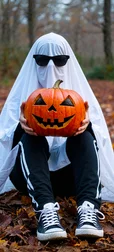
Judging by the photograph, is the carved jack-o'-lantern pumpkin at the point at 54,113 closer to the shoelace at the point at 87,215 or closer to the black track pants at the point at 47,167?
the black track pants at the point at 47,167

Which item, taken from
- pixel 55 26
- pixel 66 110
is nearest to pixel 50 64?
pixel 66 110

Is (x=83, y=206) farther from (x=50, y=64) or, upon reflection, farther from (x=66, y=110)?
(x=50, y=64)

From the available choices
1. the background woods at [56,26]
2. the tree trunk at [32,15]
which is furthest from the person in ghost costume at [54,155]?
the tree trunk at [32,15]

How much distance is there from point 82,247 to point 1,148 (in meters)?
0.99

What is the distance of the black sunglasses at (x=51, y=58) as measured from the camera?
3.26 metres

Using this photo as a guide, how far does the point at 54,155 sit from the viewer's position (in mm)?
3066

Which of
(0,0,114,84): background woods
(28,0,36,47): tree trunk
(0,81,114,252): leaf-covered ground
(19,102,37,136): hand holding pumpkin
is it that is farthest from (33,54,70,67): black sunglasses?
(28,0,36,47): tree trunk

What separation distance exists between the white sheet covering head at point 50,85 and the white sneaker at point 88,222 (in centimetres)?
57

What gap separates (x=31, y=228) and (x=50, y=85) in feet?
3.65

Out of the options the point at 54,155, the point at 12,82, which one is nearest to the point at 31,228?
the point at 54,155

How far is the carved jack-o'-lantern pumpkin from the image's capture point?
9.25 feet

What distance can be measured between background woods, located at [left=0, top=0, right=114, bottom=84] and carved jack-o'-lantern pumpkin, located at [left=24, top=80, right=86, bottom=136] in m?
13.0

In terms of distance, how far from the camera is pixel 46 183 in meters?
2.68

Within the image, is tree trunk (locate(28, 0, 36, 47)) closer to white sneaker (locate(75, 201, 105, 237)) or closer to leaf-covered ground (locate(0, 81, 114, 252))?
leaf-covered ground (locate(0, 81, 114, 252))
